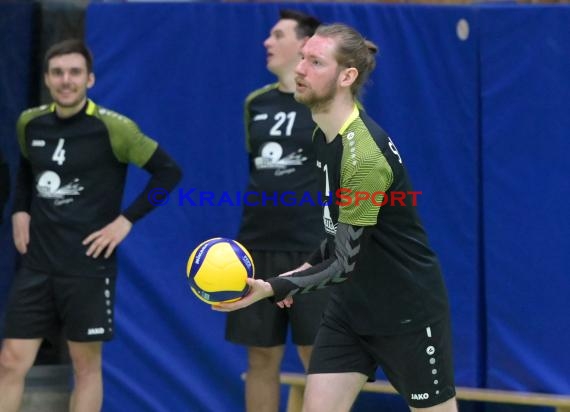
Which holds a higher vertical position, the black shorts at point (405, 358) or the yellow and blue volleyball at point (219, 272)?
the yellow and blue volleyball at point (219, 272)

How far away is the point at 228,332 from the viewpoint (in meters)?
6.48

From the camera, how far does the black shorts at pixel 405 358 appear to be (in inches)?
186

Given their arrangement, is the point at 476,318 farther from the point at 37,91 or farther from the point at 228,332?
the point at 37,91

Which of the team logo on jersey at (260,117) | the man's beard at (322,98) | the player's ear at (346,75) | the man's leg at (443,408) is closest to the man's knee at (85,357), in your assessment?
the team logo on jersey at (260,117)

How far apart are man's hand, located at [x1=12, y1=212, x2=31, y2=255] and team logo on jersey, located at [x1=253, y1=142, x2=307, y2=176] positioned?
1.36 metres

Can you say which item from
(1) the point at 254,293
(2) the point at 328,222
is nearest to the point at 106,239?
(2) the point at 328,222

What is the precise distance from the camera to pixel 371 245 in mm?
4660

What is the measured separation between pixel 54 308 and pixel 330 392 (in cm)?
219

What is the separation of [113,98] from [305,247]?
6.00 ft

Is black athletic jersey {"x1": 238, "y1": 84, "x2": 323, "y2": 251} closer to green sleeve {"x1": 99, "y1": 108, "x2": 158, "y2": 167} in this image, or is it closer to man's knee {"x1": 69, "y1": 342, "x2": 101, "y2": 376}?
green sleeve {"x1": 99, "y1": 108, "x2": 158, "y2": 167}

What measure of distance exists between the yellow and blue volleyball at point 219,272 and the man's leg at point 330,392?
563 mm

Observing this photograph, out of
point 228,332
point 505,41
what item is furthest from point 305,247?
point 505,41

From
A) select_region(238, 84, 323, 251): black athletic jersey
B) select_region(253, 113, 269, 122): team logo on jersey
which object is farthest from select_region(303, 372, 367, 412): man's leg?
select_region(253, 113, 269, 122): team logo on jersey

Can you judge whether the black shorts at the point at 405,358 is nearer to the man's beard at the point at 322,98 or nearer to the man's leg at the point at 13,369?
the man's beard at the point at 322,98
